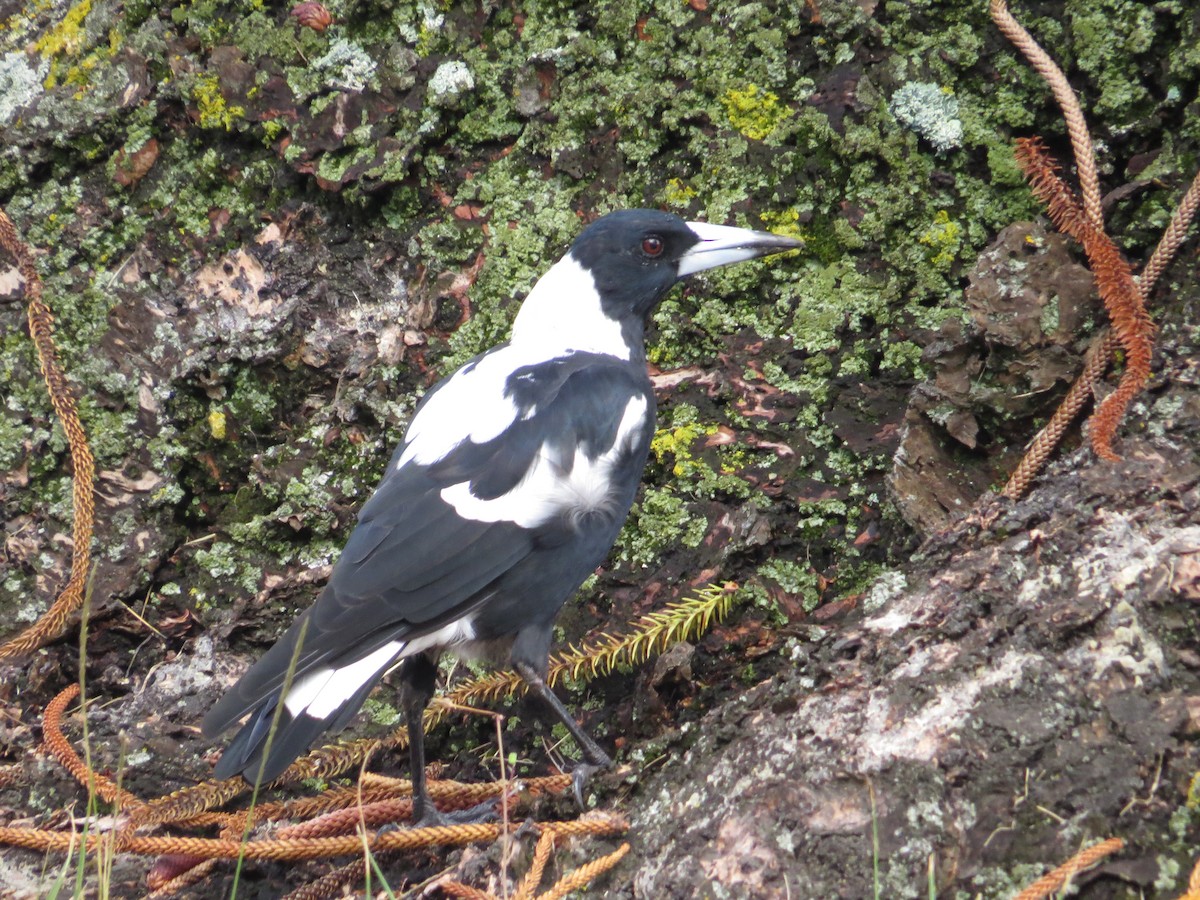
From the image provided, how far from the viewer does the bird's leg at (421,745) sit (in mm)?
2180

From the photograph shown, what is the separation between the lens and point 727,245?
96.9 inches

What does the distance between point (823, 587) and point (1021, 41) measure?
115 centimetres

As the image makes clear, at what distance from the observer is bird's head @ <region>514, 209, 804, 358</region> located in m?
2.51

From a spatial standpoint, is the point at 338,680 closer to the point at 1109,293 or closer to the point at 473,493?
the point at 473,493

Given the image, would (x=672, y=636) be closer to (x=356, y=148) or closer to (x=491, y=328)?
(x=491, y=328)

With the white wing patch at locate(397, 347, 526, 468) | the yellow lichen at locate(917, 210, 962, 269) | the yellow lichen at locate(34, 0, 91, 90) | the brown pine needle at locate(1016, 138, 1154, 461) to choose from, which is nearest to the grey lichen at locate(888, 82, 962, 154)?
the yellow lichen at locate(917, 210, 962, 269)

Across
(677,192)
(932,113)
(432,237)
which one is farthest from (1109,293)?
(432,237)

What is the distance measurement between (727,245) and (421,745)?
1181 mm

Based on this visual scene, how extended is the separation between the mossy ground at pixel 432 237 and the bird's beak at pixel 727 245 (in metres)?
0.11

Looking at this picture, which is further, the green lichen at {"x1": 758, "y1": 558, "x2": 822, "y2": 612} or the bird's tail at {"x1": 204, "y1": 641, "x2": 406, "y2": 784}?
the green lichen at {"x1": 758, "y1": 558, "x2": 822, "y2": 612}

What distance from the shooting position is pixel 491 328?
9.06ft

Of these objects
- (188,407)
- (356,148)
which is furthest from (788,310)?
(188,407)

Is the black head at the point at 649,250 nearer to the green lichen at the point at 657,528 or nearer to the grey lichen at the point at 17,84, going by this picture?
the green lichen at the point at 657,528

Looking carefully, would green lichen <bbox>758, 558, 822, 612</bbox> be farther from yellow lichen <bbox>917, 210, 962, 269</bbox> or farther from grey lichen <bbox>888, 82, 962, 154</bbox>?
grey lichen <bbox>888, 82, 962, 154</bbox>
